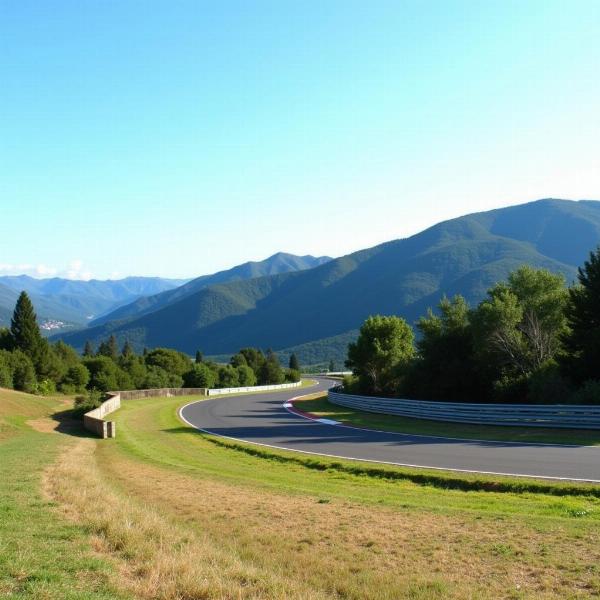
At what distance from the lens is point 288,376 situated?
122188mm

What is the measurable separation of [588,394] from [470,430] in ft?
16.4

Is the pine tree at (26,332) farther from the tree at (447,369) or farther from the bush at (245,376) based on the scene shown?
the tree at (447,369)

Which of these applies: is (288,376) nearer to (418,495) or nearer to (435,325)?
(435,325)

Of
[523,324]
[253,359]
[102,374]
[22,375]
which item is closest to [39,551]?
[523,324]

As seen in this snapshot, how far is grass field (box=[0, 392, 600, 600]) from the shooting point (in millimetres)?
7125

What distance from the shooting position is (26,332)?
271ft

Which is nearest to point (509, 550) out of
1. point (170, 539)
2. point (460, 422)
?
point (170, 539)

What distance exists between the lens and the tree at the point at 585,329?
27.6m

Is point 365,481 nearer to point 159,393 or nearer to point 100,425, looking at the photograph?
point 100,425

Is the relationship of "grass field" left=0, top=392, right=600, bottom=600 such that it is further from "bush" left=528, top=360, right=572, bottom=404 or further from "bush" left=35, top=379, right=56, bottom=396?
"bush" left=35, top=379, right=56, bottom=396

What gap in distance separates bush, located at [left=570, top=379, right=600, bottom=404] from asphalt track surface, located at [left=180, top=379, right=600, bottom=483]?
559 cm

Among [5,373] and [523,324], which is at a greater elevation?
[523,324]

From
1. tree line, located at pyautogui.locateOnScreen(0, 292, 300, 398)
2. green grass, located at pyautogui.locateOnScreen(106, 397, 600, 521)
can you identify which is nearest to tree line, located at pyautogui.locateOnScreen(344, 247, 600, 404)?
green grass, located at pyautogui.locateOnScreen(106, 397, 600, 521)

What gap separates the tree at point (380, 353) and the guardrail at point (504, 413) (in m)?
11.0
